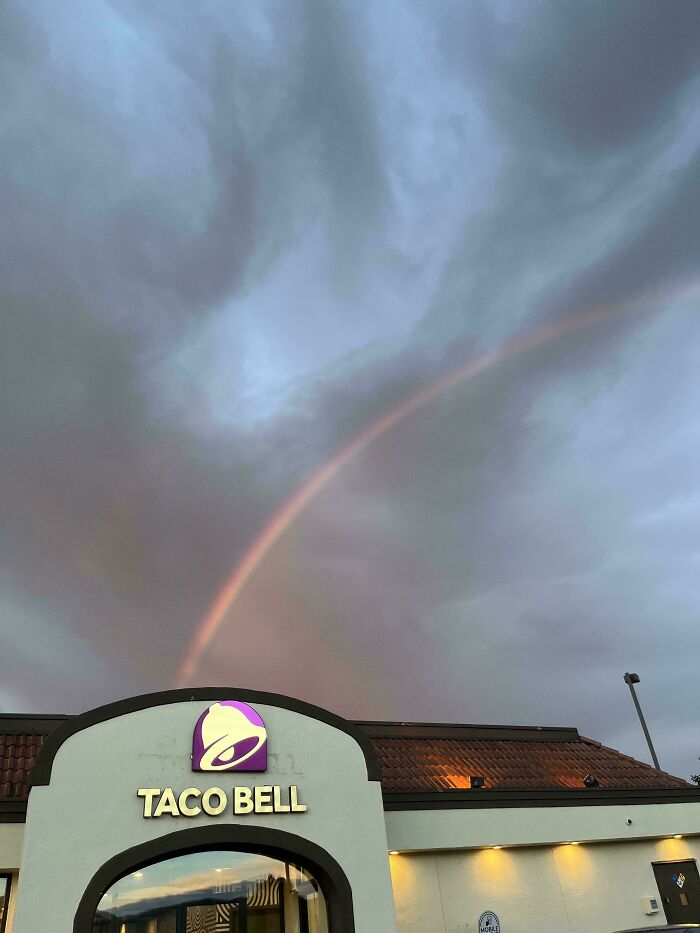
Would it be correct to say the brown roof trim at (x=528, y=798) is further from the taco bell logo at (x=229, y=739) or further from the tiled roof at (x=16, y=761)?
the tiled roof at (x=16, y=761)

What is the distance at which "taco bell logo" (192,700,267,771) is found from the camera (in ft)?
46.2

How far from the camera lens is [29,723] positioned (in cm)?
1792

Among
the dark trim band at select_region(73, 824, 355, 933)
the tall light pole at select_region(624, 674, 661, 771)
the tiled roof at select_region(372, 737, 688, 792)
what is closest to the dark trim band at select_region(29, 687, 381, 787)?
the dark trim band at select_region(73, 824, 355, 933)

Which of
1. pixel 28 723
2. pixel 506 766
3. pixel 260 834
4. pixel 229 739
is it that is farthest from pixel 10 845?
pixel 506 766

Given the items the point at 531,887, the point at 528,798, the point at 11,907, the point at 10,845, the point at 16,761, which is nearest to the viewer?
the point at 10,845

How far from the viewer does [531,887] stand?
1933 centimetres

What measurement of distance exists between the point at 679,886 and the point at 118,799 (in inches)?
685

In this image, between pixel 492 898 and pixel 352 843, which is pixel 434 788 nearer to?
pixel 492 898

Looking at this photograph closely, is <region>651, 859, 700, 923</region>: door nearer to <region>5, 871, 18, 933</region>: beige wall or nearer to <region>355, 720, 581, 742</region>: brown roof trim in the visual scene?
<region>355, 720, 581, 742</region>: brown roof trim

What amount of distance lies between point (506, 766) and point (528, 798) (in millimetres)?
2238

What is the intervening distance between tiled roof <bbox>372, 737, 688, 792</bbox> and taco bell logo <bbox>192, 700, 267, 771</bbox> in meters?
6.07

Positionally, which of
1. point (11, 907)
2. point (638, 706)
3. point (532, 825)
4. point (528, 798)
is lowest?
point (11, 907)

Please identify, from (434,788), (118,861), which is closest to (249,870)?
→ (118,861)

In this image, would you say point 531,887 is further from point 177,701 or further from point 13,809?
point 13,809
